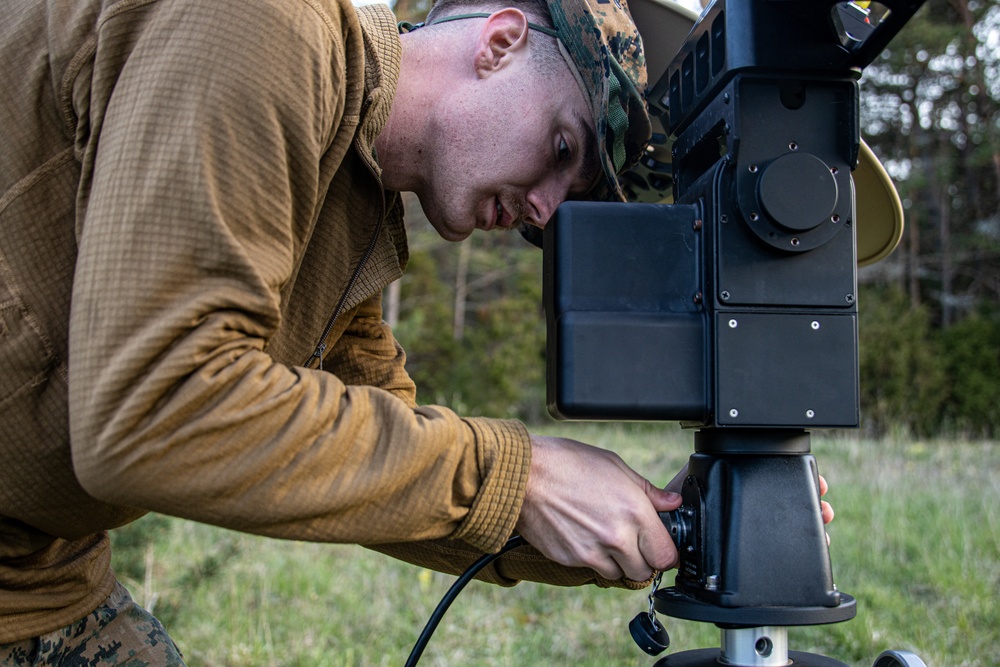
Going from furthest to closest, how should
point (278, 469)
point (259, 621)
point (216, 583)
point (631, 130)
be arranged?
point (216, 583) → point (259, 621) → point (631, 130) → point (278, 469)

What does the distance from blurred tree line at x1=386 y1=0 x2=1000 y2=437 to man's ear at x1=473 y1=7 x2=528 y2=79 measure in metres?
12.3

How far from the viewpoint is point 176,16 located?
116cm

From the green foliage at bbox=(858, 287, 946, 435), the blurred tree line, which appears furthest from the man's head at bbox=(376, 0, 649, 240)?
the green foliage at bbox=(858, 287, 946, 435)

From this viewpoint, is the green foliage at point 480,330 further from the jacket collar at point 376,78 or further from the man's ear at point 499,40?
the jacket collar at point 376,78

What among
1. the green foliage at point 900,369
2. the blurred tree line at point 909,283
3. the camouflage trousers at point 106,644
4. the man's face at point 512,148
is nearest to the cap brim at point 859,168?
the man's face at point 512,148

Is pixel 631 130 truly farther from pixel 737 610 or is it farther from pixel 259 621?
pixel 259 621

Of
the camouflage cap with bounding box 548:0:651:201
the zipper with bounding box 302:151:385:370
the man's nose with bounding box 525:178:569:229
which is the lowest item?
the zipper with bounding box 302:151:385:370

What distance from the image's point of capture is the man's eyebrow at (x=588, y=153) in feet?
6.00

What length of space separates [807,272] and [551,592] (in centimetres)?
296

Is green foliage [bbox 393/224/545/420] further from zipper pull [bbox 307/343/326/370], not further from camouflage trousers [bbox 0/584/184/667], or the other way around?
zipper pull [bbox 307/343/326/370]

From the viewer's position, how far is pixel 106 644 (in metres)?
1.76

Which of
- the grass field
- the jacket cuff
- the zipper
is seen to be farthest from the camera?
the grass field

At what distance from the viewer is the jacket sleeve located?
41.6 inches

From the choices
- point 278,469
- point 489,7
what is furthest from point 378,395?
point 489,7
